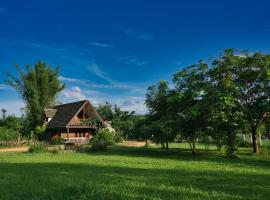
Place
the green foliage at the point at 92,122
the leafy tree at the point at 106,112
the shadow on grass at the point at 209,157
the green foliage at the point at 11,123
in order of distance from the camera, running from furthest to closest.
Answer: the leafy tree at the point at 106,112
the green foliage at the point at 11,123
the green foliage at the point at 92,122
the shadow on grass at the point at 209,157

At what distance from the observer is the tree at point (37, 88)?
A: 5559 centimetres

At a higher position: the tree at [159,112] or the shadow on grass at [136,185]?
the tree at [159,112]

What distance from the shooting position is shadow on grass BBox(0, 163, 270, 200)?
30.2ft

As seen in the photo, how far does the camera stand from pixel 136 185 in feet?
36.3

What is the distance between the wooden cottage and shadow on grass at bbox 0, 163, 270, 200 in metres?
31.0

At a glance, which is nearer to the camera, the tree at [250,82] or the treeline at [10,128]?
the tree at [250,82]

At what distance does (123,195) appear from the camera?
9.12 meters

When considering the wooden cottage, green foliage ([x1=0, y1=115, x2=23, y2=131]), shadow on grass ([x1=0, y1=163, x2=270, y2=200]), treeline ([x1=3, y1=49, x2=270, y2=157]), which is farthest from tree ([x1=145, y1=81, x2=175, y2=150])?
green foliage ([x1=0, y1=115, x2=23, y2=131])

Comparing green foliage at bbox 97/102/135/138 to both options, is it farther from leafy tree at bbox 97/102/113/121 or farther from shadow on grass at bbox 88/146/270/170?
shadow on grass at bbox 88/146/270/170

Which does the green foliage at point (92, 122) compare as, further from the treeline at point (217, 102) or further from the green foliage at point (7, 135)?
the treeline at point (217, 102)

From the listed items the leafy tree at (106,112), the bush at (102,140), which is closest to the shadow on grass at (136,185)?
the bush at (102,140)

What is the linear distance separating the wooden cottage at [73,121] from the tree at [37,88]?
4.22 m

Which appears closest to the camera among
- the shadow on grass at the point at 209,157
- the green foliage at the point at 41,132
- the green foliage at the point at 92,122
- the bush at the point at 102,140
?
the shadow on grass at the point at 209,157

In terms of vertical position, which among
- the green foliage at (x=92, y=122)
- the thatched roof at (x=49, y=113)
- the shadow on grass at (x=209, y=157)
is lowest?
the shadow on grass at (x=209, y=157)
